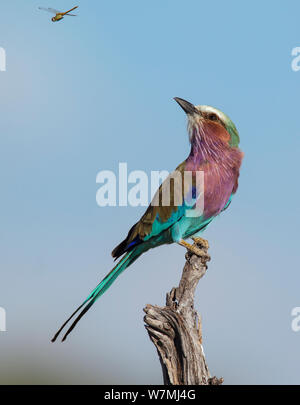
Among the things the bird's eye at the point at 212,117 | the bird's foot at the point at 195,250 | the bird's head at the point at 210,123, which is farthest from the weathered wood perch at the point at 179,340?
the bird's eye at the point at 212,117

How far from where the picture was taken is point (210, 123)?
313 inches

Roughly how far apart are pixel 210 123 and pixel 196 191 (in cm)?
96

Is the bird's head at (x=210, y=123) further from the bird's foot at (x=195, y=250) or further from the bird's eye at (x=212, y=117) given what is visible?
the bird's foot at (x=195, y=250)

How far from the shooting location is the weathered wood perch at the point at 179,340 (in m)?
6.02

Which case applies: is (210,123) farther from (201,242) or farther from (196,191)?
(201,242)

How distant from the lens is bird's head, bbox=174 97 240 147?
791 centimetres

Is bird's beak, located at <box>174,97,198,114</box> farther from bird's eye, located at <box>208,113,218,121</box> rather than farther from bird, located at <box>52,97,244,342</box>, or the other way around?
bird's eye, located at <box>208,113,218,121</box>

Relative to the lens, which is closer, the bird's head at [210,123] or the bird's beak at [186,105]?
the bird's head at [210,123]

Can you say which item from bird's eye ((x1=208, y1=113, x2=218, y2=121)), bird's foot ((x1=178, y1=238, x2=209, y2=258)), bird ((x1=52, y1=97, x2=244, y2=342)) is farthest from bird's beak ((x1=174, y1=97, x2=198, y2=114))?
bird's foot ((x1=178, y1=238, x2=209, y2=258))

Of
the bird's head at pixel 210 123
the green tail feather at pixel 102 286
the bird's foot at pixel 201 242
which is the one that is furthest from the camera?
the bird's head at pixel 210 123

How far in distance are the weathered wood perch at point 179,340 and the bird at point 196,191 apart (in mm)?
991

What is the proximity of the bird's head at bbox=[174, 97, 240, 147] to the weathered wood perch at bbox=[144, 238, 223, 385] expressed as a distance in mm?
2347
